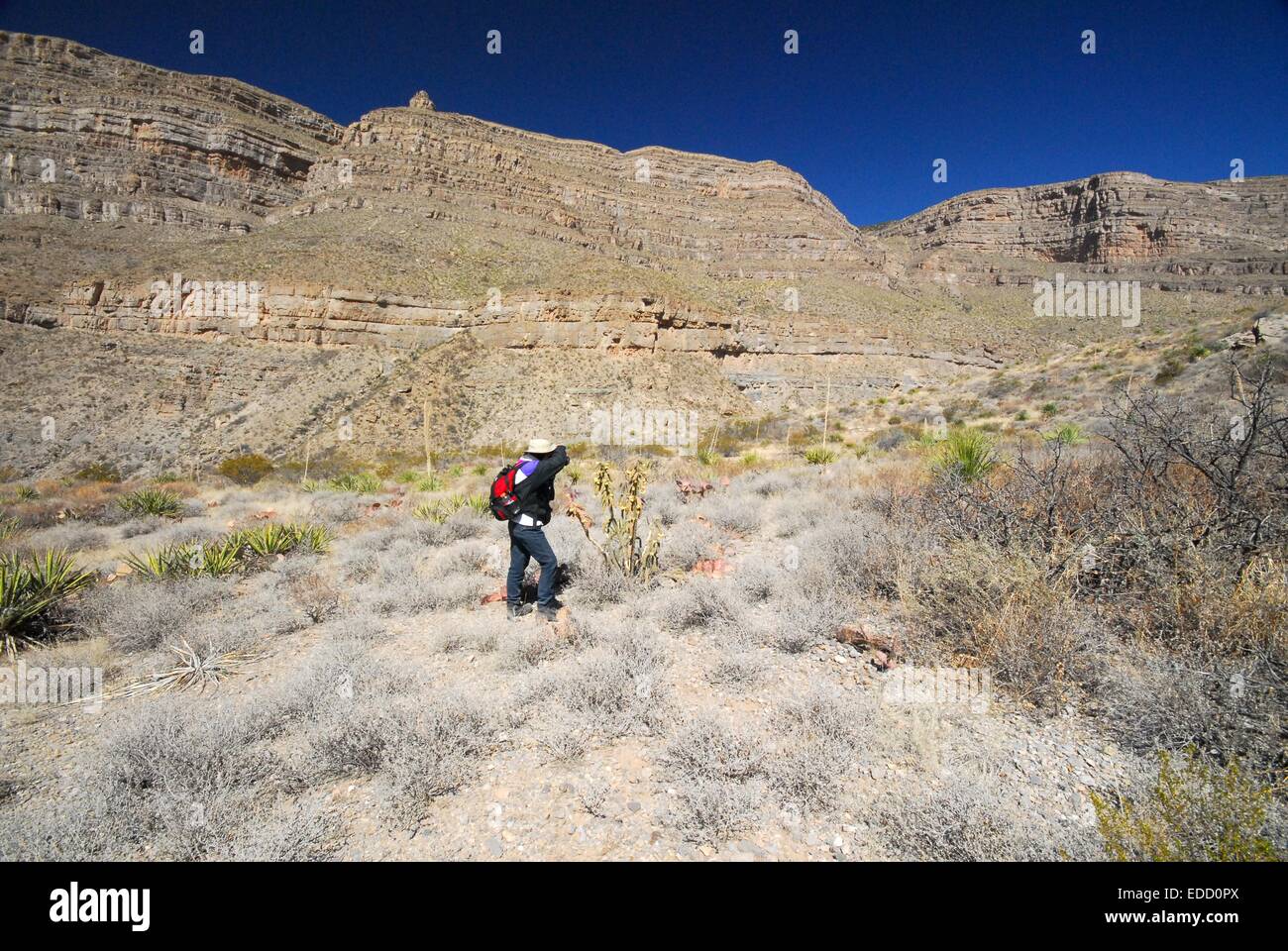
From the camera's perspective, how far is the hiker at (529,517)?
4672 millimetres

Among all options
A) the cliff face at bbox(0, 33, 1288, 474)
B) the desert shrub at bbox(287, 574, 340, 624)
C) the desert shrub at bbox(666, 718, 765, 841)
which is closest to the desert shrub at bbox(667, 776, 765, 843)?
the desert shrub at bbox(666, 718, 765, 841)

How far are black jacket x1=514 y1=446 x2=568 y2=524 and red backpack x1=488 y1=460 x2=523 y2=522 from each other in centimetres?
5

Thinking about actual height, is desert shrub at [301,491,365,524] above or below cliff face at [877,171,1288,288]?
below

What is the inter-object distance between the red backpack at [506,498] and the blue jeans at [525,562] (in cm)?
12

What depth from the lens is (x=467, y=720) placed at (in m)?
2.97

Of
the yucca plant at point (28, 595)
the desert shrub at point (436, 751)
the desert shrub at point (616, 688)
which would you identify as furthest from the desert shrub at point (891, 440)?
the yucca plant at point (28, 595)

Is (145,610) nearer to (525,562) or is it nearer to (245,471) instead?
(525,562)

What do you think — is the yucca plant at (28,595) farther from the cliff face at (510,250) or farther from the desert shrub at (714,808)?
the cliff face at (510,250)

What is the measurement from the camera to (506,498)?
4.77 m

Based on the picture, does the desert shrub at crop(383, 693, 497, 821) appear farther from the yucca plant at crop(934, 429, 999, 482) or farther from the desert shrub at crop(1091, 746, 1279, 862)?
the yucca plant at crop(934, 429, 999, 482)

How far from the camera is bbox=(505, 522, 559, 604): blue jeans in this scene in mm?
4668
